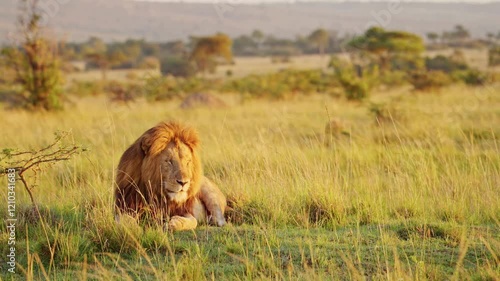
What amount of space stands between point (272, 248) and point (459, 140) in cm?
695

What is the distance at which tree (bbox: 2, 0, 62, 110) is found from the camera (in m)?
16.0

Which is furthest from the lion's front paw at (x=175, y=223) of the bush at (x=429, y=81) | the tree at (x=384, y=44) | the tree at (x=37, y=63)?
the tree at (x=384, y=44)

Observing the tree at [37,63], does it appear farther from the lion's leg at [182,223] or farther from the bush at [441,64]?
the bush at [441,64]

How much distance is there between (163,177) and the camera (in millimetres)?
5289

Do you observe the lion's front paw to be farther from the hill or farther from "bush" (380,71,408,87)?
the hill

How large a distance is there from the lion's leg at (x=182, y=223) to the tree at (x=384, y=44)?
2526cm

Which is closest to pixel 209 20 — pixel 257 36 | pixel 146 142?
pixel 257 36

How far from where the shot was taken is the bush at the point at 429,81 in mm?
23266

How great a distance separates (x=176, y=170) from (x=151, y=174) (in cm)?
22

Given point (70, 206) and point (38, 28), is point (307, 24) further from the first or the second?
point (70, 206)

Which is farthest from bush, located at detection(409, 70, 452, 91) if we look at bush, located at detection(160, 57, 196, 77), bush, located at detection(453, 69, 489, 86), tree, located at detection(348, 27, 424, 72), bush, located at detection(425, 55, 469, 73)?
bush, located at detection(160, 57, 196, 77)

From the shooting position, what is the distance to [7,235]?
533 cm

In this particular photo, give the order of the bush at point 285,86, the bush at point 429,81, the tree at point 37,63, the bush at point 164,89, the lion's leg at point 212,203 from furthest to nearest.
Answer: the bush at point 429,81, the bush at point 285,86, the bush at point 164,89, the tree at point 37,63, the lion's leg at point 212,203

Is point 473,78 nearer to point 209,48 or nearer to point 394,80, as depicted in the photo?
point 394,80
